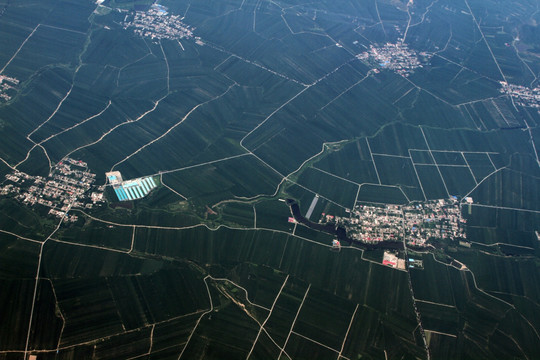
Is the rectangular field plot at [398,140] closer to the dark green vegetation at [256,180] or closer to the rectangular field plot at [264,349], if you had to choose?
the dark green vegetation at [256,180]

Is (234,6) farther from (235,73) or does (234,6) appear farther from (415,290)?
(415,290)

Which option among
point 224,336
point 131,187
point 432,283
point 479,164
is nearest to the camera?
point 224,336

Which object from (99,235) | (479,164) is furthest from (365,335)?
(479,164)

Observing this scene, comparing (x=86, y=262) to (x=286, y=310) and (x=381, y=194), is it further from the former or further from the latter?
(x=381, y=194)

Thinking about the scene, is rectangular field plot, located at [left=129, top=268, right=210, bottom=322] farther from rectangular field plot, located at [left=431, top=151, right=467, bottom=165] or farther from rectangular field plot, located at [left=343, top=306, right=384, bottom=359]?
rectangular field plot, located at [left=431, top=151, right=467, bottom=165]

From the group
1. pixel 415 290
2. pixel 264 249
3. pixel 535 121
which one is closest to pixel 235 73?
pixel 264 249

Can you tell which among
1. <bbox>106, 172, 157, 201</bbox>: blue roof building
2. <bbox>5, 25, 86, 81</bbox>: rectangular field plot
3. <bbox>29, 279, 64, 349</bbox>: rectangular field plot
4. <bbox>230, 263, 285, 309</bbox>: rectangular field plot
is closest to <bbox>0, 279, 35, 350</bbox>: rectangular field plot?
<bbox>29, 279, 64, 349</bbox>: rectangular field plot
